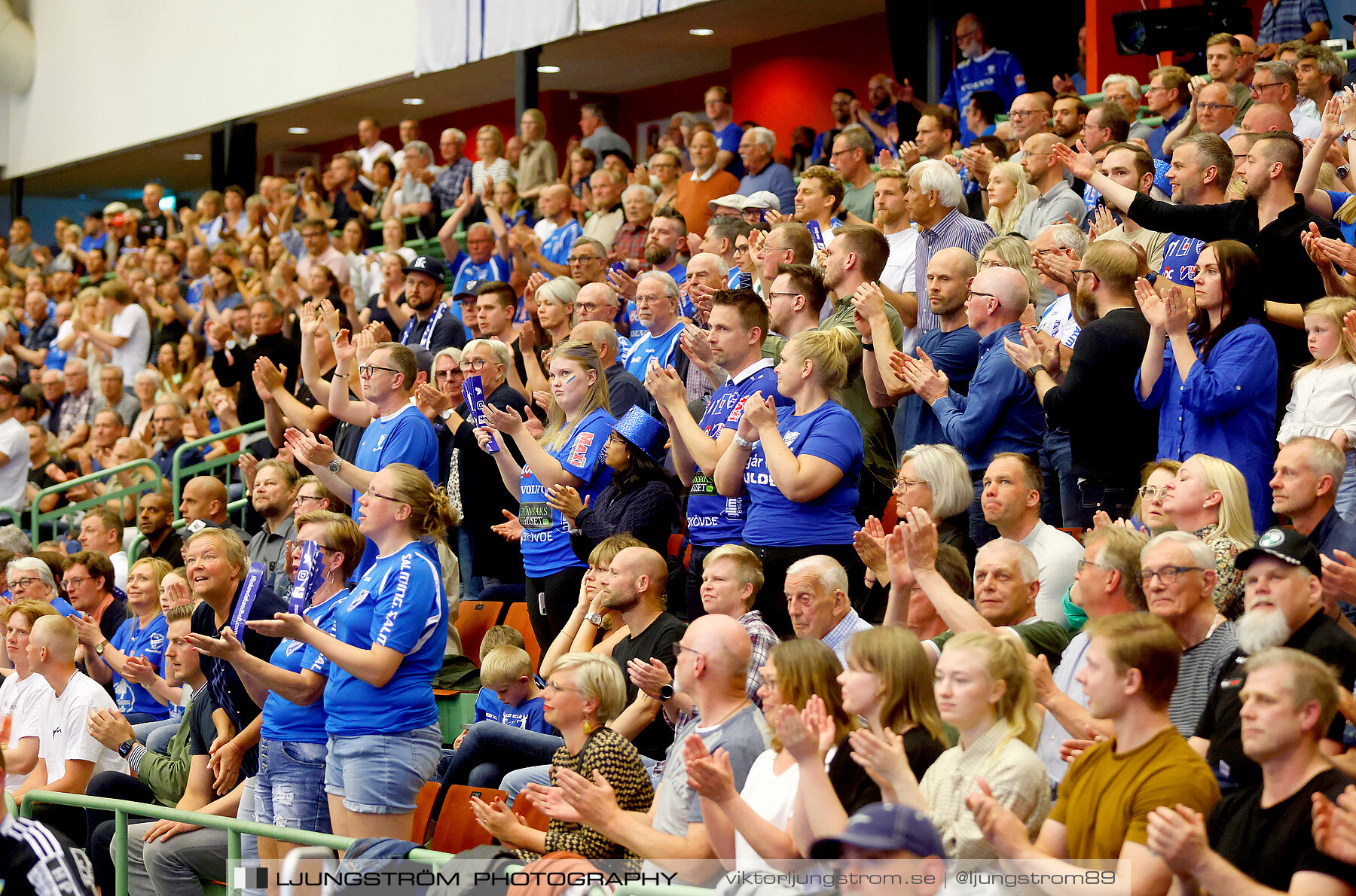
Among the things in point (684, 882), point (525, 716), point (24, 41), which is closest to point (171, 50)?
point (24, 41)

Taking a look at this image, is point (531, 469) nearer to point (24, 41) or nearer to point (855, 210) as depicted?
point (855, 210)

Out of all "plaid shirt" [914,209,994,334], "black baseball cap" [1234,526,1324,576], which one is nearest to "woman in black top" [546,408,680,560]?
"plaid shirt" [914,209,994,334]

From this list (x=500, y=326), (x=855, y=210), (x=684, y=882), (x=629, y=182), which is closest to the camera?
(x=684, y=882)

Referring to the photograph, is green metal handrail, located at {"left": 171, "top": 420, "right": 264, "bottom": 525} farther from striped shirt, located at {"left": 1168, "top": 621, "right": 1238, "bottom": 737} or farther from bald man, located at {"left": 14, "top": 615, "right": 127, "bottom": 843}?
striped shirt, located at {"left": 1168, "top": 621, "right": 1238, "bottom": 737}

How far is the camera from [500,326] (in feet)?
26.8

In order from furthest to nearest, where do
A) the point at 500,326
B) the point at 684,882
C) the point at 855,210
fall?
the point at 855,210 < the point at 500,326 < the point at 684,882

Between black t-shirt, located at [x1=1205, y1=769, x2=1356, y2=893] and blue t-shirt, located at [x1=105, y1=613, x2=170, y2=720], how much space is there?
4.95 metres

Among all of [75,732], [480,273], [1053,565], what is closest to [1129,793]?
[1053,565]

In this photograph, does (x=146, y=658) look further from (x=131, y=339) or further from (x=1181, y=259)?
(x=131, y=339)

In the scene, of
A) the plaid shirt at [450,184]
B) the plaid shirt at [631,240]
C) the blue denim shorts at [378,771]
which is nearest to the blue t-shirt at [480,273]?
the plaid shirt at [631,240]

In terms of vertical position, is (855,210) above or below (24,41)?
below

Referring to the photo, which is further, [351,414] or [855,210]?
[855,210]

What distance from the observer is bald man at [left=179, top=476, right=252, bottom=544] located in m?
8.23

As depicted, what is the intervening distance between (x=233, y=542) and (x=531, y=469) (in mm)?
1235
